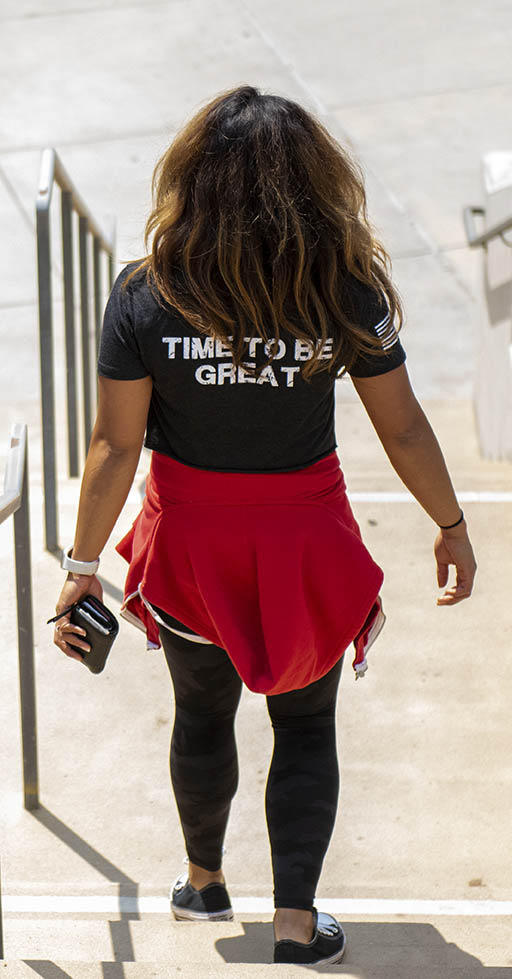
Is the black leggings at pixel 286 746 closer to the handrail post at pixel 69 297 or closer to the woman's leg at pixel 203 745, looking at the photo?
the woman's leg at pixel 203 745

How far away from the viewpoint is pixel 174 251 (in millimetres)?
1848

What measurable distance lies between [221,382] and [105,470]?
Answer: 0.31 m

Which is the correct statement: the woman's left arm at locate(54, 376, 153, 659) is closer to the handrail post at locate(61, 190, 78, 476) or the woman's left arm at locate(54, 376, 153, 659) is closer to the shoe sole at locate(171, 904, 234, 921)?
the shoe sole at locate(171, 904, 234, 921)

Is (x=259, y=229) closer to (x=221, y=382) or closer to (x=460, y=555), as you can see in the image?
(x=221, y=382)

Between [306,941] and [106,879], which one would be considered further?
[106,879]

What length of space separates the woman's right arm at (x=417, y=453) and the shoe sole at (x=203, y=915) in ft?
2.66

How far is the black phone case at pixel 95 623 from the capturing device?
85.7 inches

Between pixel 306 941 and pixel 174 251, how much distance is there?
1.30 metres

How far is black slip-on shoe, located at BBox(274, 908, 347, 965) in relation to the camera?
2.21 metres

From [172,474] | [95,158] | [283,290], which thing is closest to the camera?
[283,290]

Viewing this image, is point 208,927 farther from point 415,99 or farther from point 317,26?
point 317,26

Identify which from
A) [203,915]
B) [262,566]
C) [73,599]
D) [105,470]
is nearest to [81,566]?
[73,599]

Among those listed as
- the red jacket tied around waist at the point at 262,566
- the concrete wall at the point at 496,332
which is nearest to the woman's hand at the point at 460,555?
the red jacket tied around waist at the point at 262,566

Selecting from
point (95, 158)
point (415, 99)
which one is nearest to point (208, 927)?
point (95, 158)
